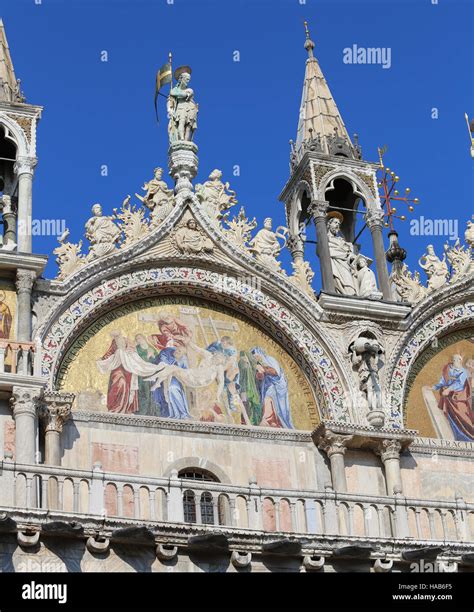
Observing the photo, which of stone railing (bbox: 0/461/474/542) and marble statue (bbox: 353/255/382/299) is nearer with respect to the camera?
stone railing (bbox: 0/461/474/542)

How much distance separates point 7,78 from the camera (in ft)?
63.0

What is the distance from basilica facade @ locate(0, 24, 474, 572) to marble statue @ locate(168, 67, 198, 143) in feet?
0.10

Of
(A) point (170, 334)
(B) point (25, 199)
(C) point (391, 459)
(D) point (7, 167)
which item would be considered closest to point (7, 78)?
(D) point (7, 167)

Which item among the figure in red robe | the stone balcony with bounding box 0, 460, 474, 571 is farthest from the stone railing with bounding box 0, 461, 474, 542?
the figure in red robe

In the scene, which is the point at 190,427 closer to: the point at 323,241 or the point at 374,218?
the point at 323,241

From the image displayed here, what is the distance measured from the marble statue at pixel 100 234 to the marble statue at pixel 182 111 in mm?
1960

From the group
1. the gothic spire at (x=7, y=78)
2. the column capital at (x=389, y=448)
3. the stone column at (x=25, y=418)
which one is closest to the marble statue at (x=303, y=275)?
the column capital at (x=389, y=448)

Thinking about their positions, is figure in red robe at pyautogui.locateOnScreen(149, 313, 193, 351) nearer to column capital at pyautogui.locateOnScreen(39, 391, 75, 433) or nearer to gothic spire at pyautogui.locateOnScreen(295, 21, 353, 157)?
column capital at pyautogui.locateOnScreen(39, 391, 75, 433)

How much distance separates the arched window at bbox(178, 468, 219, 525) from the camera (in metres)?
16.1

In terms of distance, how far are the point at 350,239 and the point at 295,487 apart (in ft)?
→ 15.4

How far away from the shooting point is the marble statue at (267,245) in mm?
18891

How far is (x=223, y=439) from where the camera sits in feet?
57.8
